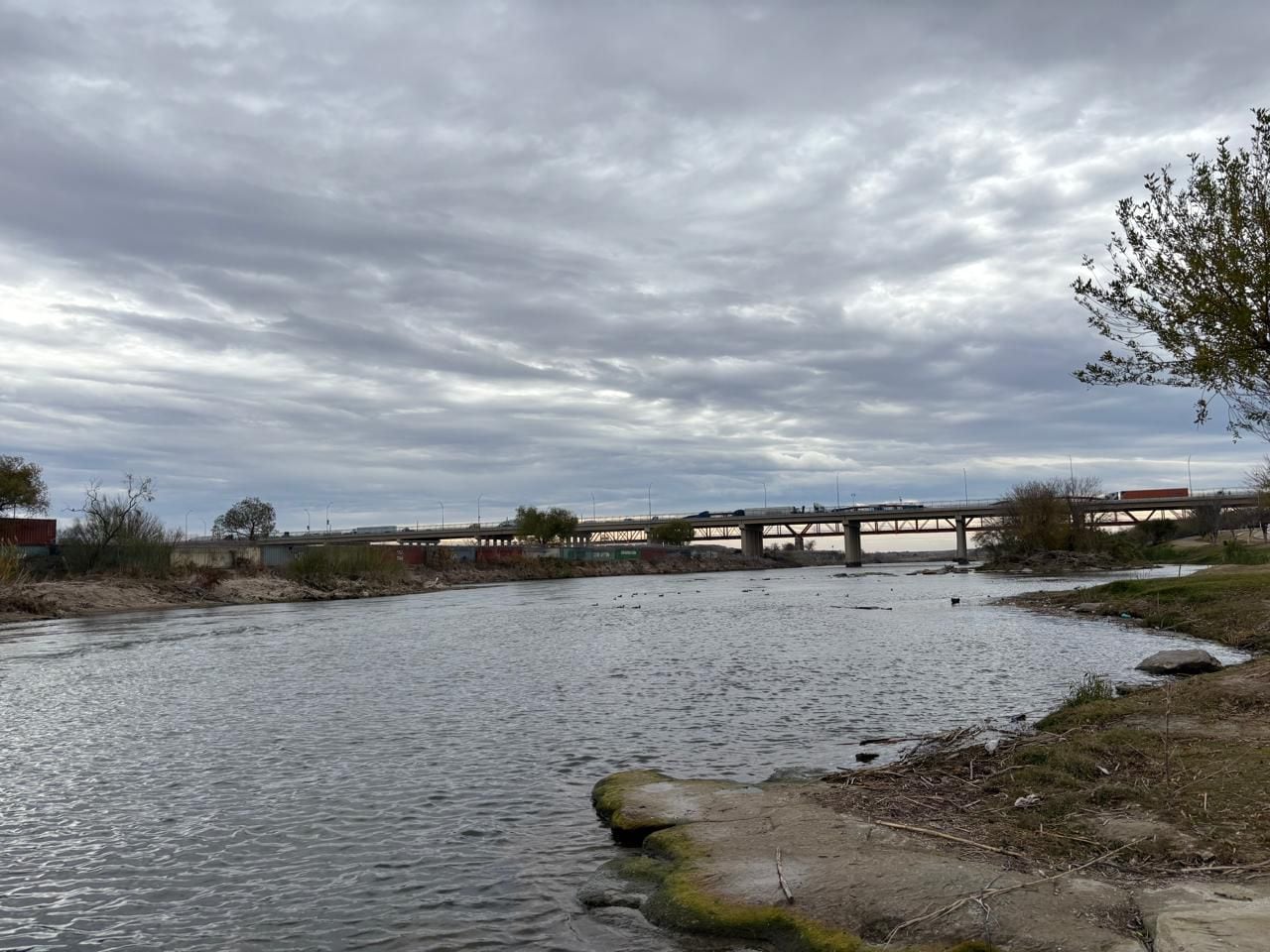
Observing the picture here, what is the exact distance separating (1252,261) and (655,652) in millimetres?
22714

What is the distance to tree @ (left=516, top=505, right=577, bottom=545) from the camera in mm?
182250

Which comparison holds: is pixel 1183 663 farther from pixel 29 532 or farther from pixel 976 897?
pixel 29 532

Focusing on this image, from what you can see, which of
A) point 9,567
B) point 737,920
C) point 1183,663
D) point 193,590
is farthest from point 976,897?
point 193,590

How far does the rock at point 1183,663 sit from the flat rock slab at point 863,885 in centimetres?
1526

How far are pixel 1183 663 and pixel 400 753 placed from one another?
18231mm

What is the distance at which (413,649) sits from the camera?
119 feet

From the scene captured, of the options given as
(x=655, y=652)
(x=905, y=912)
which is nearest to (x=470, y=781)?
(x=905, y=912)

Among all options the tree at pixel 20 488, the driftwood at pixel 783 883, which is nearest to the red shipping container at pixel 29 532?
the tree at pixel 20 488

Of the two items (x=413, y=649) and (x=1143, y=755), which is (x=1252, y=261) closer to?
(x=1143, y=755)

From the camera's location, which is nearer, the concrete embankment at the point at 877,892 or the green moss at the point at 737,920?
the concrete embankment at the point at 877,892

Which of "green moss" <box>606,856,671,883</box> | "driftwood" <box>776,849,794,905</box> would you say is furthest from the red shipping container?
"driftwood" <box>776,849,794,905</box>

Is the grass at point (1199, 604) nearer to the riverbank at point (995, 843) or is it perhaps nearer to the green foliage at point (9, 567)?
the riverbank at point (995, 843)

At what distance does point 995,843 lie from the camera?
913cm

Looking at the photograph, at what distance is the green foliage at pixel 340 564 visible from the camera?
9262 cm
